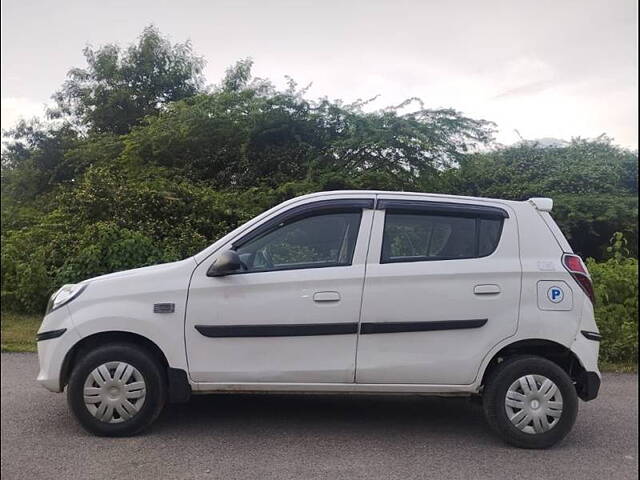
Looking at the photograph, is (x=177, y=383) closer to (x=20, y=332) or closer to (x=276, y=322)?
(x=276, y=322)

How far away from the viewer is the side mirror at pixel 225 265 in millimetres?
3691

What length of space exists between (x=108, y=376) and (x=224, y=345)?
0.73 metres

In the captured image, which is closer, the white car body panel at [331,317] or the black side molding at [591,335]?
the white car body panel at [331,317]

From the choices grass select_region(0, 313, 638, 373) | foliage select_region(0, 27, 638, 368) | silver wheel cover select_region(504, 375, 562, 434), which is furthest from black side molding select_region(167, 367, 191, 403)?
silver wheel cover select_region(504, 375, 562, 434)

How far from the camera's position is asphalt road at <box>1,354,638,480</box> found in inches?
126

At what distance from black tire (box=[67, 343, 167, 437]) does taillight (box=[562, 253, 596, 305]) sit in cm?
259

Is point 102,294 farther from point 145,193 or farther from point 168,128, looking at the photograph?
point 168,128

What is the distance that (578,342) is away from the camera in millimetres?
3840

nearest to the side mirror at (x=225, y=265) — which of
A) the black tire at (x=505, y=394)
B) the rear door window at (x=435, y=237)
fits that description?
the rear door window at (x=435, y=237)

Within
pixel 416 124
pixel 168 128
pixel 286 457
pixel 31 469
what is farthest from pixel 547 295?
pixel 31 469

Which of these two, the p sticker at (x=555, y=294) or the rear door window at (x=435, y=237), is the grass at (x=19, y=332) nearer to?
the rear door window at (x=435, y=237)

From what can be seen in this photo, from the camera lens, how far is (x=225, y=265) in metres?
3.69

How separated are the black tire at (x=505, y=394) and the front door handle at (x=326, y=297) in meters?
1.12

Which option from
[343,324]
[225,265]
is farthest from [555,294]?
[225,265]
